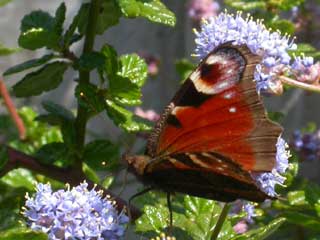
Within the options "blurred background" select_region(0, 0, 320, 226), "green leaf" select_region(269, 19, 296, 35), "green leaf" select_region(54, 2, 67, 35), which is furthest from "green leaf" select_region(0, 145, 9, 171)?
"blurred background" select_region(0, 0, 320, 226)

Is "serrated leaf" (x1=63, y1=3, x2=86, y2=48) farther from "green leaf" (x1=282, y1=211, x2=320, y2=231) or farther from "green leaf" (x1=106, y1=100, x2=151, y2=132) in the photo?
"green leaf" (x1=282, y1=211, x2=320, y2=231)

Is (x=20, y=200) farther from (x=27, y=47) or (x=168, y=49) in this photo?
(x=168, y=49)

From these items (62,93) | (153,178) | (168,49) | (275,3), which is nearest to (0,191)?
(153,178)

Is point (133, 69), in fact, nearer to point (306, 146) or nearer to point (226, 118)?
point (226, 118)

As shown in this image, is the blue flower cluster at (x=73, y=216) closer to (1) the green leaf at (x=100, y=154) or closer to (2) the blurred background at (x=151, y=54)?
(1) the green leaf at (x=100, y=154)

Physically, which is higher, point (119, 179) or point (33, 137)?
point (33, 137)

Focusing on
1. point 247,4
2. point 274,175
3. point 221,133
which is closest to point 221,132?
point 221,133
